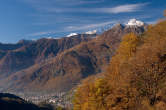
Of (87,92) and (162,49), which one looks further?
(87,92)

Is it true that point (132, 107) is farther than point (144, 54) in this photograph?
Yes

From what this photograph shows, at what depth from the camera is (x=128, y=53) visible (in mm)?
60438

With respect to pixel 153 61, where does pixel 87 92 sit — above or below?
below

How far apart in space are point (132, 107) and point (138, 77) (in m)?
6.06

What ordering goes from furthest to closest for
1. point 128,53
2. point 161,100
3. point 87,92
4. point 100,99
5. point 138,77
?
1. point 128,53
2. point 87,92
3. point 100,99
4. point 138,77
5. point 161,100

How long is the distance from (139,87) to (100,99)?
10.0 m

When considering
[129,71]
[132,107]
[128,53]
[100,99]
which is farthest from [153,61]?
[128,53]

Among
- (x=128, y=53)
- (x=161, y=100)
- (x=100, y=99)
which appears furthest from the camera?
(x=128, y=53)

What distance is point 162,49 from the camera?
37.9m

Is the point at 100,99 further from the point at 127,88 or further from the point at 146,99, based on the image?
the point at 146,99

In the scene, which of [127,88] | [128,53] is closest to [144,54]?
[127,88]

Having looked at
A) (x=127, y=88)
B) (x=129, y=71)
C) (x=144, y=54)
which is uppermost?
(x=144, y=54)

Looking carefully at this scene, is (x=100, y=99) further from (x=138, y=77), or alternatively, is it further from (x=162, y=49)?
(x=162, y=49)

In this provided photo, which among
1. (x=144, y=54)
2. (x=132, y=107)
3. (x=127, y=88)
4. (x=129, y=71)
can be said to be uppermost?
(x=144, y=54)
